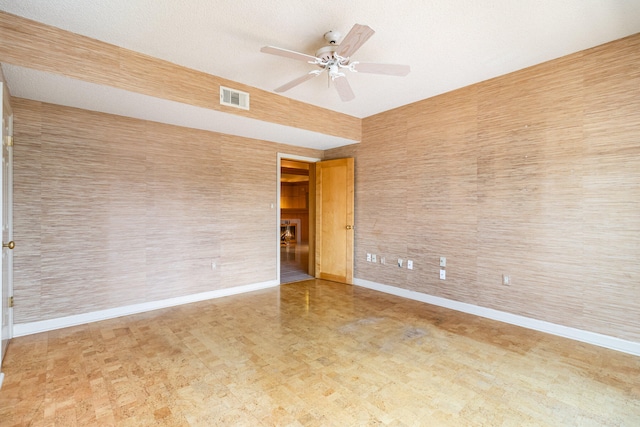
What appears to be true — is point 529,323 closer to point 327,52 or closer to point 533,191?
point 533,191

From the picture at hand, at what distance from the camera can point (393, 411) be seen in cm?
193

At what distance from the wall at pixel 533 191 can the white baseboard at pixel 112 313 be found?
2.74 meters

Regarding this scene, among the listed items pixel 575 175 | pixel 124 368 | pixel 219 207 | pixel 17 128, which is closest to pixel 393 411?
pixel 124 368

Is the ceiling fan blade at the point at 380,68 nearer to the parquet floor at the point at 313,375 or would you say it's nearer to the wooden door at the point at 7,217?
the parquet floor at the point at 313,375

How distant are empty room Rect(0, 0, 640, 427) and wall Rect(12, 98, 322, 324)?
0.08ft

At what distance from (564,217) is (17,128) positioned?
19.3 feet

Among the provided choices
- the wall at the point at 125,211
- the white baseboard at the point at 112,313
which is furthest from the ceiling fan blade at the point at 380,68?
the white baseboard at the point at 112,313

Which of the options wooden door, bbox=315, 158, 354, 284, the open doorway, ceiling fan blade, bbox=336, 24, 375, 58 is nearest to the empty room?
ceiling fan blade, bbox=336, 24, 375, 58

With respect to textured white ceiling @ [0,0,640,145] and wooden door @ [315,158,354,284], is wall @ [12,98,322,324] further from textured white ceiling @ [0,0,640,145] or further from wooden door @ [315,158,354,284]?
wooden door @ [315,158,354,284]

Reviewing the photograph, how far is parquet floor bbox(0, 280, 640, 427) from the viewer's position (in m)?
1.90

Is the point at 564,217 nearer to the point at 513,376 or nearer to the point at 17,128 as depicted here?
the point at 513,376

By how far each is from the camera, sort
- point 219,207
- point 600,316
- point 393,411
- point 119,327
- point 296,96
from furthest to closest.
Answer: point 219,207 → point 296,96 → point 119,327 → point 600,316 → point 393,411

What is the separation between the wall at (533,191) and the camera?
277 centimetres

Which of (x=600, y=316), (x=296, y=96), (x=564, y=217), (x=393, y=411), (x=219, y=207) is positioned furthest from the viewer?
(x=219, y=207)
